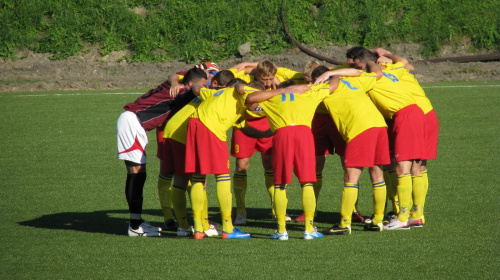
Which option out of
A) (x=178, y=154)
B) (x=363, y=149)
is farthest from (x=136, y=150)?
(x=363, y=149)

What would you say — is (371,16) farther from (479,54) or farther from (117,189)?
(117,189)

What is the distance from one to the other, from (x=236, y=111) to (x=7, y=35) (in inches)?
765

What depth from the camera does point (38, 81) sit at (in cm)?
2305

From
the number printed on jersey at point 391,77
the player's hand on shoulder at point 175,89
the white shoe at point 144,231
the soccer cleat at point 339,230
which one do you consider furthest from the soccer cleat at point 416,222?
the player's hand on shoulder at point 175,89

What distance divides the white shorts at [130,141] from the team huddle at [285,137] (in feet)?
0.04

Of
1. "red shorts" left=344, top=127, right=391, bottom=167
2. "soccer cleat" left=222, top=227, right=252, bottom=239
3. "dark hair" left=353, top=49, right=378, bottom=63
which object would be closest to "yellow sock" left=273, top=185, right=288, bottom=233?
"soccer cleat" left=222, top=227, right=252, bottom=239

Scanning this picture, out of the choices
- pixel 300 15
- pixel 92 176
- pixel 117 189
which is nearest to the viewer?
pixel 117 189

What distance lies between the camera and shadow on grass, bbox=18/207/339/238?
8766mm

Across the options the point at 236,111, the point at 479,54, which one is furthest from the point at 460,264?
the point at 479,54

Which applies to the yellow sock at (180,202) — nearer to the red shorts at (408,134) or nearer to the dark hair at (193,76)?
the dark hair at (193,76)

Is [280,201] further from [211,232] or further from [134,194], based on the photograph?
[134,194]

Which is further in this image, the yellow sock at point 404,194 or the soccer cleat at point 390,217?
the soccer cleat at point 390,217

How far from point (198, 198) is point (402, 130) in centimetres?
252

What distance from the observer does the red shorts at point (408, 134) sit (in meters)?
8.31
